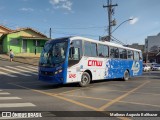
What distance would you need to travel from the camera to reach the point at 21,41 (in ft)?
145

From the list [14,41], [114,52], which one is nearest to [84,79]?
[114,52]

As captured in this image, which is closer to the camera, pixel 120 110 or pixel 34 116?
pixel 34 116

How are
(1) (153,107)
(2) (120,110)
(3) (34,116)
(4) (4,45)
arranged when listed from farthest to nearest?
(4) (4,45), (1) (153,107), (2) (120,110), (3) (34,116)

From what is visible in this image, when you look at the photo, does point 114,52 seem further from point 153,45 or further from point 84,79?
point 153,45

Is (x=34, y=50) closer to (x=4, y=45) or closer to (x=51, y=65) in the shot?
(x=4, y=45)

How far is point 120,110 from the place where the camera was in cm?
897

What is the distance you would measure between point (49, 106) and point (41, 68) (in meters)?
6.30

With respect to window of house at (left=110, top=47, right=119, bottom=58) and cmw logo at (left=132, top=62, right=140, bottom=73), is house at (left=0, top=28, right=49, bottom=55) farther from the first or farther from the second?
window of house at (left=110, top=47, right=119, bottom=58)

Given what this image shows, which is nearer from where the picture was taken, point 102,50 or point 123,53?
point 102,50

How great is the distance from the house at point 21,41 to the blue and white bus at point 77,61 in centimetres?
2634

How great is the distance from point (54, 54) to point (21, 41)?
99.2ft

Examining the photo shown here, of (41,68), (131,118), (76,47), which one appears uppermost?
(76,47)

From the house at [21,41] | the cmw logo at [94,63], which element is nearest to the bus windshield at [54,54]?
the cmw logo at [94,63]

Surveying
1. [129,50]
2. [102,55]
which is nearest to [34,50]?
[129,50]
